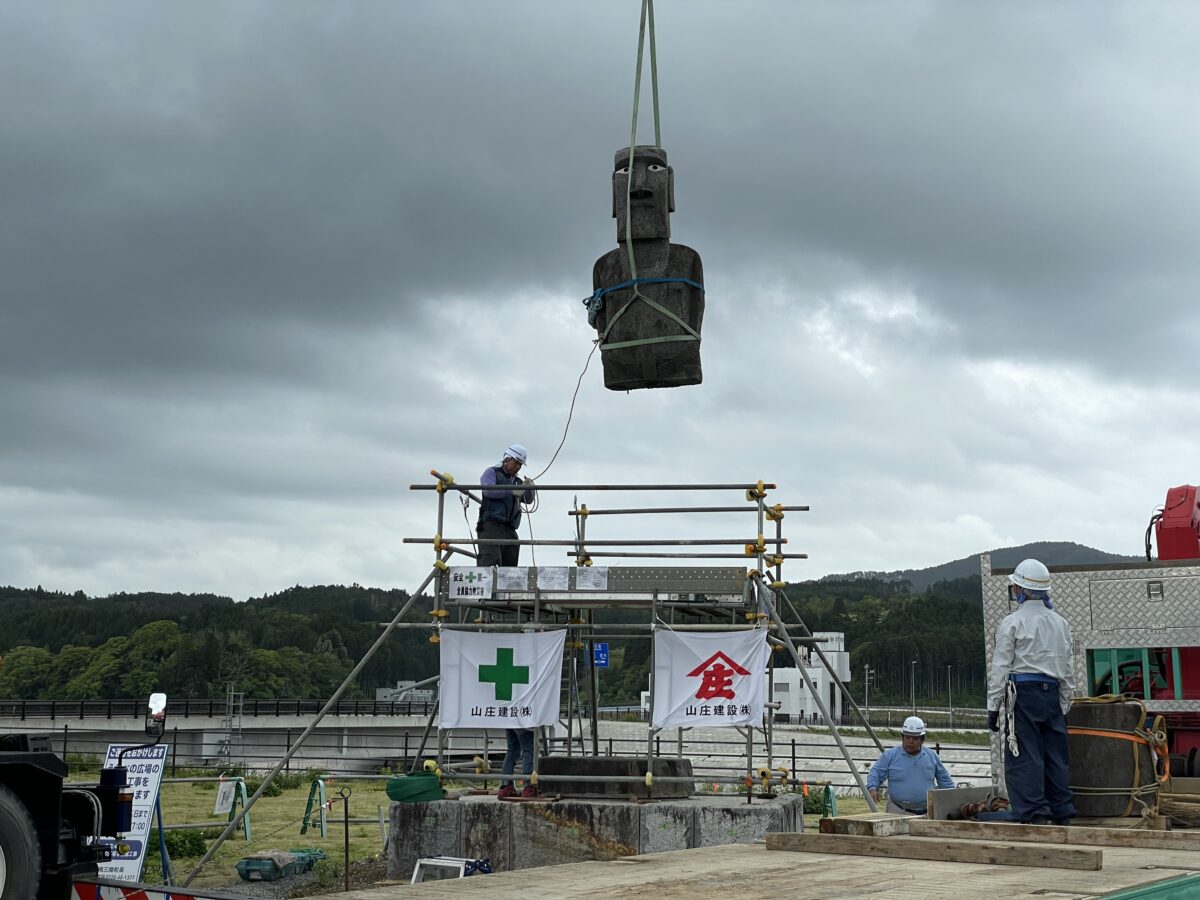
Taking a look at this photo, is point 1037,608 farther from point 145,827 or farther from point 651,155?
point 145,827

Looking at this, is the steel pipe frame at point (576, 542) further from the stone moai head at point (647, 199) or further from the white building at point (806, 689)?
the white building at point (806, 689)

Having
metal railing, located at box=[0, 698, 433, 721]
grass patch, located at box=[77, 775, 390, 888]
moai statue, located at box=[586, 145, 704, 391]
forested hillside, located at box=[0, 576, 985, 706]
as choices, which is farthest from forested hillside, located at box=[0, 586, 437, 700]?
moai statue, located at box=[586, 145, 704, 391]

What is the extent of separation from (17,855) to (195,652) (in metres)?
125

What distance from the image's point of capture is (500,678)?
12938 millimetres

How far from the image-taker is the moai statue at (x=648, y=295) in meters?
8.27

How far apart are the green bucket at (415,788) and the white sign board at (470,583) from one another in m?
1.84

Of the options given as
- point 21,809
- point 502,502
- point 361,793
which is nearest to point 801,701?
point 361,793

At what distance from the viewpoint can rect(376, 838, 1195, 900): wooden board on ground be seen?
147 inches

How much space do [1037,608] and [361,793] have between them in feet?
82.5

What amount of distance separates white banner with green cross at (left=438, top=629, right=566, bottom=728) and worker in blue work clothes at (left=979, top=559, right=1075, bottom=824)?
6268 mm

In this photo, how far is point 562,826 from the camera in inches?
474

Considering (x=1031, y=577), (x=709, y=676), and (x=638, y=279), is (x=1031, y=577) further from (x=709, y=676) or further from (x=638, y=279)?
(x=709, y=676)

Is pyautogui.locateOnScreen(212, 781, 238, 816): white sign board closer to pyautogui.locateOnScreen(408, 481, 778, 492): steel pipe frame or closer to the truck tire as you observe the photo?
pyautogui.locateOnScreen(408, 481, 778, 492): steel pipe frame

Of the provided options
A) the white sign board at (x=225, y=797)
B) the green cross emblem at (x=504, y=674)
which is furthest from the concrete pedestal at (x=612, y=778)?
the white sign board at (x=225, y=797)
